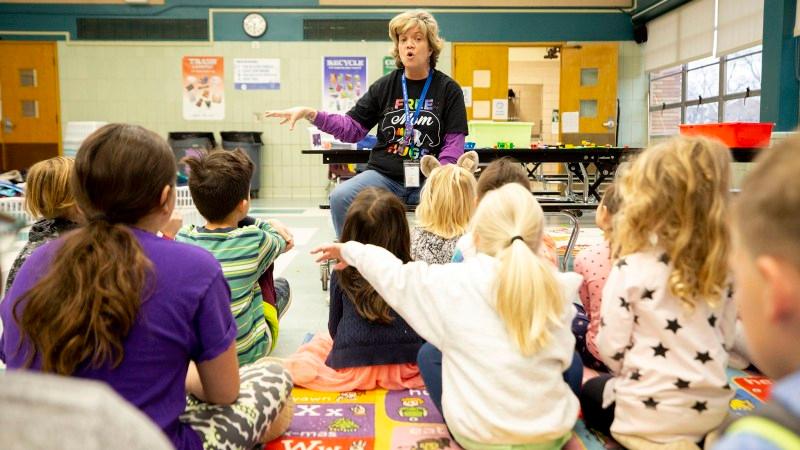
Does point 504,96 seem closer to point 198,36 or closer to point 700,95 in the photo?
point 700,95

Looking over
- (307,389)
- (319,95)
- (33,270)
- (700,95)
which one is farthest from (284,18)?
(33,270)

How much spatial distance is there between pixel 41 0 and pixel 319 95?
13.0 feet

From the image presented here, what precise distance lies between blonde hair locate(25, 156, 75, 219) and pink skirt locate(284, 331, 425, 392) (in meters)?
0.88

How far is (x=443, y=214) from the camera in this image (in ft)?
8.23

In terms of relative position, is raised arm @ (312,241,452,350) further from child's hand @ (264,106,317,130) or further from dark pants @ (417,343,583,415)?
child's hand @ (264,106,317,130)

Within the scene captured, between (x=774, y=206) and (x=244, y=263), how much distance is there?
1.58 metres

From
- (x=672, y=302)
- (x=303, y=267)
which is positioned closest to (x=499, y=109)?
(x=303, y=267)

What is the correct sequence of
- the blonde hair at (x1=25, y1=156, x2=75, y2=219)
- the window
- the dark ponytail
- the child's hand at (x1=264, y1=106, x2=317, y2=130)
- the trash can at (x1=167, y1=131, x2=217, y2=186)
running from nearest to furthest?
the dark ponytail < the blonde hair at (x1=25, y1=156, x2=75, y2=219) < the child's hand at (x1=264, y1=106, x2=317, y2=130) < the window < the trash can at (x1=167, y1=131, x2=217, y2=186)

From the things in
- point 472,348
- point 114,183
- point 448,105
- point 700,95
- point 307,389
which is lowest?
point 307,389

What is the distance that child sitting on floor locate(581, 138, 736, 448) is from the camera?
1440 mm

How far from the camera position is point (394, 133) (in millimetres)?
3027

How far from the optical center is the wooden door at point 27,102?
8.87 meters

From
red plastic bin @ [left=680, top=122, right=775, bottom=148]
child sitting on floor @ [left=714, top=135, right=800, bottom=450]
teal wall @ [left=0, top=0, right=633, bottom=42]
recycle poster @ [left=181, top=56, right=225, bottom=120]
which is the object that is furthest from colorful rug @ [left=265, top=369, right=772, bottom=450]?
recycle poster @ [left=181, top=56, right=225, bottom=120]

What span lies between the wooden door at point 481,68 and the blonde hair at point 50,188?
24.1 feet
